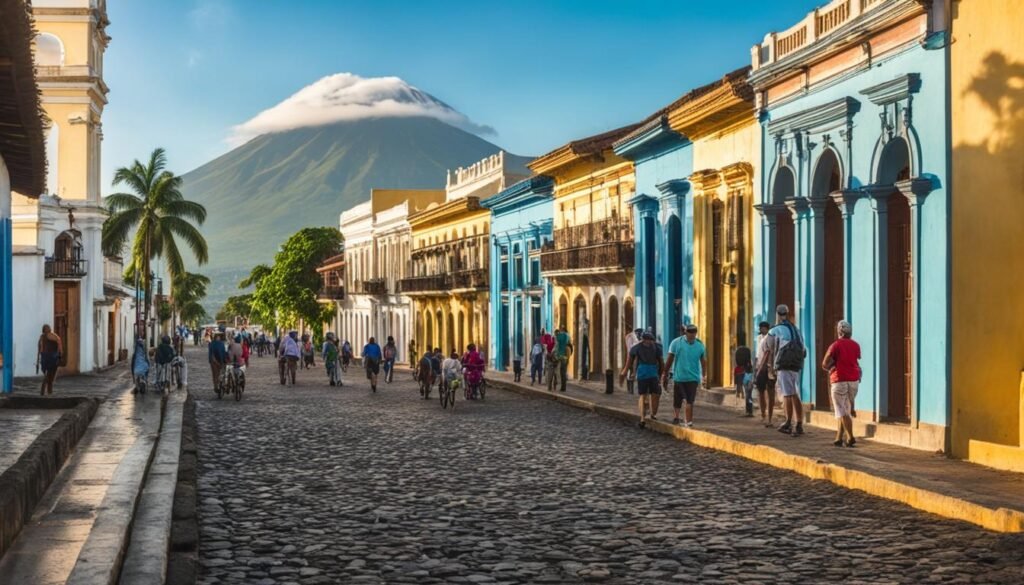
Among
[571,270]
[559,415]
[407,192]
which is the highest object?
[407,192]

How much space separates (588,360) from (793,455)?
2307 centimetres

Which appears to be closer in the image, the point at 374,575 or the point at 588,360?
the point at 374,575

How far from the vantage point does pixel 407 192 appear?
220 ft

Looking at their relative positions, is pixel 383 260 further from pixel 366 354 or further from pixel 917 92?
pixel 917 92

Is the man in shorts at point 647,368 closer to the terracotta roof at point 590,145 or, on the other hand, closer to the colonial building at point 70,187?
the terracotta roof at point 590,145

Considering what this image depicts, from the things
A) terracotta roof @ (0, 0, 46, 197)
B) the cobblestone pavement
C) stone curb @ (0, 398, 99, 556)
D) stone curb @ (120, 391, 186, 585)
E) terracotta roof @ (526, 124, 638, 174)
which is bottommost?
the cobblestone pavement

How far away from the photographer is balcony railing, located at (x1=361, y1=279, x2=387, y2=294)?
64562mm

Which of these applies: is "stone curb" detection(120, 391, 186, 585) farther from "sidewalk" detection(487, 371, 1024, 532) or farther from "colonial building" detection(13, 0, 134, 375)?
"colonial building" detection(13, 0, 134, 375)

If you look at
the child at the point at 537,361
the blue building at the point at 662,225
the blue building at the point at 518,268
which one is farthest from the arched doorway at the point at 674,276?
the blue building at the point at 518,268

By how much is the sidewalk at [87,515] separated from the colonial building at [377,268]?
46.2m

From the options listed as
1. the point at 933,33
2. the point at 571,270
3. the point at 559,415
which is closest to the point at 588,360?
the point at 571,270

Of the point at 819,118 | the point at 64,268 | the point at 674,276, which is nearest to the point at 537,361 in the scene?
the point at 674,276

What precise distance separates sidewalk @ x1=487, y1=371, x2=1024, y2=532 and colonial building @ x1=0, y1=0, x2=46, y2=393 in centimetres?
759

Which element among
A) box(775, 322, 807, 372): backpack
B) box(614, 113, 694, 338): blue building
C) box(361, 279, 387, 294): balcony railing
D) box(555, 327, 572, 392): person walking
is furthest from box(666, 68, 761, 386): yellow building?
box(361, 279, 387, 294): balcony railing
